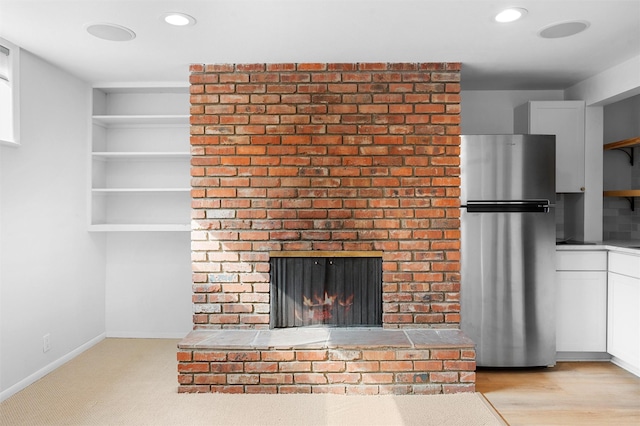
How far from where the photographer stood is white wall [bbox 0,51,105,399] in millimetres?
2914

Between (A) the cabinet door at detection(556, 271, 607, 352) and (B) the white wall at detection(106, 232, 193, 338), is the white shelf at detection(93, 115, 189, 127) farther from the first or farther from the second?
(A) the cabinet door at detection(556, 271, 607, 352)

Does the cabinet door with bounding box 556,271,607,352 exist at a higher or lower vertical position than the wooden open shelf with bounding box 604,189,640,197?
lower

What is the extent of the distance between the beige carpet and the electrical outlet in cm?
19

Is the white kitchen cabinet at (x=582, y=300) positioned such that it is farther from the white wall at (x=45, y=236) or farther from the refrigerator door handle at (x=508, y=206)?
the white wall at (x=45, y=236)

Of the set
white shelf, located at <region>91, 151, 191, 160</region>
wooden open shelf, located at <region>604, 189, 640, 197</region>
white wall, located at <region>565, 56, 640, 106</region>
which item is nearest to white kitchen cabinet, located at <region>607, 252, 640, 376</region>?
wooden open shelf, located at <region>604, 189, 640, 197</region>

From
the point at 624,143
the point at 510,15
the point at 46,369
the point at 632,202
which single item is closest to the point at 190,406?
the point at 46,369

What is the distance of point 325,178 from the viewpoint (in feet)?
10.8

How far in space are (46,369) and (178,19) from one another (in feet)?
8.55

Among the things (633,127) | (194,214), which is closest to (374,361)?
(194,214)

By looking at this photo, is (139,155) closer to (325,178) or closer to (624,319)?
(325,178)

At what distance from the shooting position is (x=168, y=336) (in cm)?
409

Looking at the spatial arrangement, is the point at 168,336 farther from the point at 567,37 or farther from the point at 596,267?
the point at 567,37

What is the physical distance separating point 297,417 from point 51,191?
2389 mm

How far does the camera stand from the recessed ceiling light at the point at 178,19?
7.88 feet
